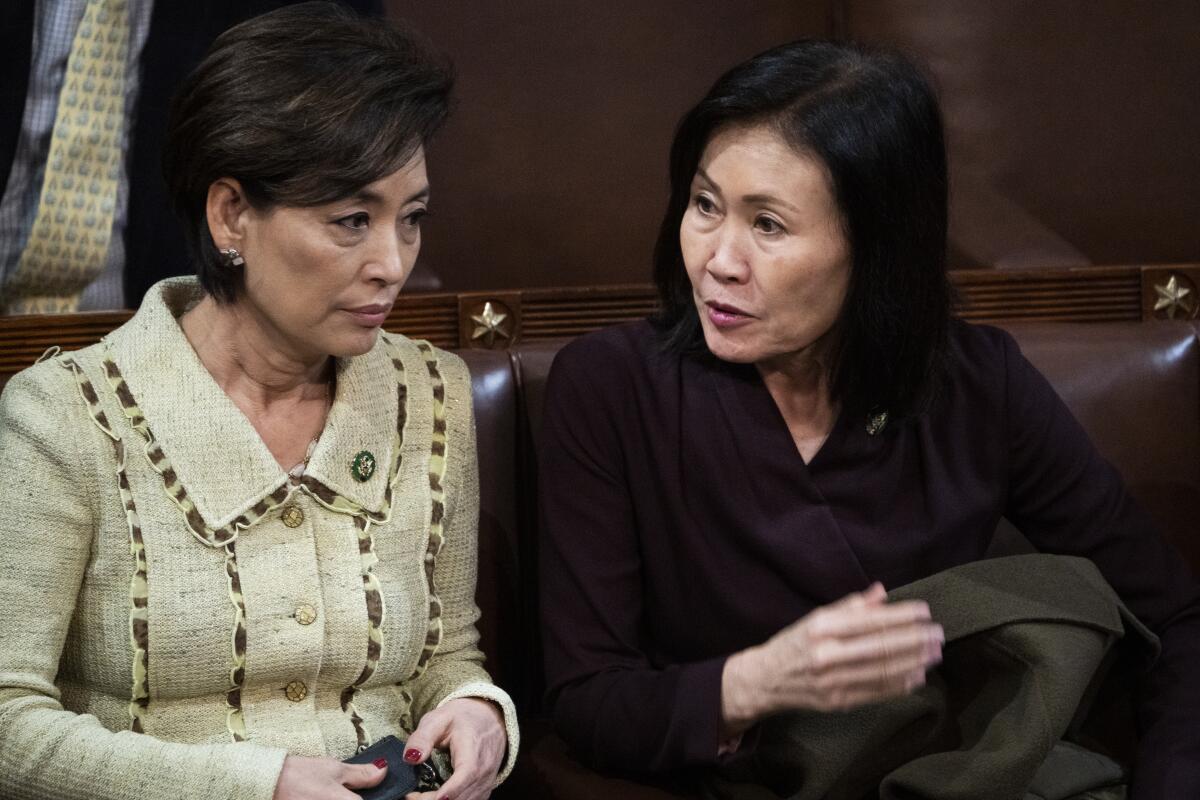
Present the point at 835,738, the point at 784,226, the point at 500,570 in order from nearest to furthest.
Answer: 1. the point at 835,738
2. the point at 784,226
3. the point at 500,570

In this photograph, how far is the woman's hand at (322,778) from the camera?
4.93 ft

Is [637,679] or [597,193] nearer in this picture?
[637,679]

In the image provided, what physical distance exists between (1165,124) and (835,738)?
60.1 inches

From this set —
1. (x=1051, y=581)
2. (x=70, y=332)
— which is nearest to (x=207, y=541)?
(x=70, y=332)

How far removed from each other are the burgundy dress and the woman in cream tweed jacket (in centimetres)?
17

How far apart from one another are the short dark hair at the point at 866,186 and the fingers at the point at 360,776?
0.63m

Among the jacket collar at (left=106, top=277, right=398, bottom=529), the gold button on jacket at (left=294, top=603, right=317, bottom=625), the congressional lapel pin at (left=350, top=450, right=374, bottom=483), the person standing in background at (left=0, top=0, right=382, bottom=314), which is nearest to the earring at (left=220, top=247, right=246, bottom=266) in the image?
the jacket collar at (left=106, top=277, right=398, bottom=529)

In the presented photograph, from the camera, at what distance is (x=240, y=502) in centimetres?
162

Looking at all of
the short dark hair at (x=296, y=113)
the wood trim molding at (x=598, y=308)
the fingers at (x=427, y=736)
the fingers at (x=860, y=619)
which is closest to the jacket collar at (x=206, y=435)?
the short dark hair at (x=296, y=113)

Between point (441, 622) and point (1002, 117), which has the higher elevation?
point (1002, 117)

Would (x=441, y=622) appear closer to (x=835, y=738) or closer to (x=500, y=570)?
(x=500, y=570)

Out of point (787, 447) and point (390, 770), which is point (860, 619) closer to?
point (787, 447)

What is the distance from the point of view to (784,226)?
1.68 meters

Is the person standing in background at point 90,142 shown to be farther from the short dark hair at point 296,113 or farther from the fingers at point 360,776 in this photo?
the fingers at point 360,776
